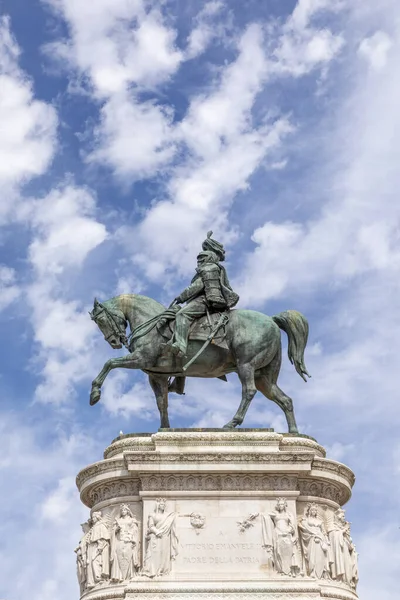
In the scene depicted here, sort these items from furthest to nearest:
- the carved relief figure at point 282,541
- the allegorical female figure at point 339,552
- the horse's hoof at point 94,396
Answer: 1. the horse's hoof at point 94,396
2. the allegorical female figure at point 339,552
3. the carved relief figure at point 282,541

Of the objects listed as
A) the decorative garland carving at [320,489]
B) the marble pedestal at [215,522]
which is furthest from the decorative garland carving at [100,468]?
the decorative garland carving at [320,489]

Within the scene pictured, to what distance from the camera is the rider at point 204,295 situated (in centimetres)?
2542

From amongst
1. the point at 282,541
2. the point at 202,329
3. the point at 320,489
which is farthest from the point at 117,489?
the point at 320,489

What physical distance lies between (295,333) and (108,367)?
497 cm

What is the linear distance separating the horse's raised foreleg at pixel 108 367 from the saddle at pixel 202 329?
1023 millimetres

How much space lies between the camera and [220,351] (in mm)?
25562

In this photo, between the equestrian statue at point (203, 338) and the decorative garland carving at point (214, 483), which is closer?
the decorative garland carving at point (214, 483)

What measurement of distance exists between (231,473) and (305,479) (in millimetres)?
1827

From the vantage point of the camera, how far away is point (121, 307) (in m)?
26.6

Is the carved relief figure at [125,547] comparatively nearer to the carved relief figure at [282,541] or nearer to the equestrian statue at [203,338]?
the carved relief figure at [282,541]

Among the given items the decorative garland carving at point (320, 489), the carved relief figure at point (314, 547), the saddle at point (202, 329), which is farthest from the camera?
the saddle at point (202, 329)

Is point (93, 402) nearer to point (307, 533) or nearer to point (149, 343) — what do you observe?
point (149, 343)

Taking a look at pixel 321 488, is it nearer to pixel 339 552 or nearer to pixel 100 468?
pixel 339 552

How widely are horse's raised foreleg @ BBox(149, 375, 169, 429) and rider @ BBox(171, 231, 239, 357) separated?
Answer: 125cm
